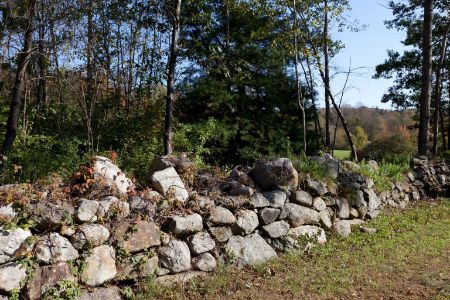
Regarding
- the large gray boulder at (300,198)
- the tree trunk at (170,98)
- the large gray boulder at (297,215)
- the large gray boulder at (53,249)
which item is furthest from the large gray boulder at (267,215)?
the tree trunk at (170,98)

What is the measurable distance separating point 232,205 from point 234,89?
7963 mm

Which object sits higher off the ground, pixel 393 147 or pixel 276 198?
pixel 393 147

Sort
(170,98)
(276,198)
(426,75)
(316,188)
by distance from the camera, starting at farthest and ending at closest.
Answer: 1. (426,75)
2. (170,98)
3. (316,188)
4. (276,198)

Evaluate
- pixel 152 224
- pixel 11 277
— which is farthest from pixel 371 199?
pixel 11 277

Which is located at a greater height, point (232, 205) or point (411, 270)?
point (232, 205)

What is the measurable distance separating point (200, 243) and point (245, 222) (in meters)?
0.75

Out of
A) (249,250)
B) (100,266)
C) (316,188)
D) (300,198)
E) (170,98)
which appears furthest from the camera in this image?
(170,98)

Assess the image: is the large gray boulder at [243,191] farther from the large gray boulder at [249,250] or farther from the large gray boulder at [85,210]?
the large gray boulder at [85,210]

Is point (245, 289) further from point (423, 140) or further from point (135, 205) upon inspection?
point (423, 140)

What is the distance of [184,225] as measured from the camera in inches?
154

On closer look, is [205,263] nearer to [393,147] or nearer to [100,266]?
[100,266]

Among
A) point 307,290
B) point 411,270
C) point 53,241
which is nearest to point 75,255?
point 53,241

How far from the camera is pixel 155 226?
3797 millimetres

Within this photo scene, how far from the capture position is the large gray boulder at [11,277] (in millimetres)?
2789
